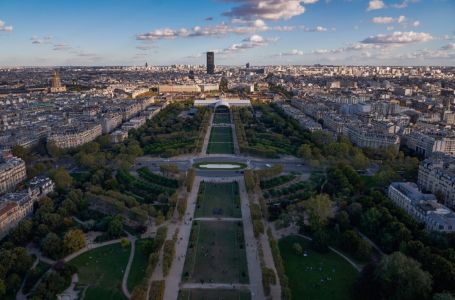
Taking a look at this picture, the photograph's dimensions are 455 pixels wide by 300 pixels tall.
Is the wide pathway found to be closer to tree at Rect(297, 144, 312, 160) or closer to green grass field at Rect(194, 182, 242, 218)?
green grass field at Rect(194, 182, 242, 218)

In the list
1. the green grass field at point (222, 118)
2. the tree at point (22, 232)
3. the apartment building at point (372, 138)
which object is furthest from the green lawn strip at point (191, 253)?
the green grass field at point (222, 118)

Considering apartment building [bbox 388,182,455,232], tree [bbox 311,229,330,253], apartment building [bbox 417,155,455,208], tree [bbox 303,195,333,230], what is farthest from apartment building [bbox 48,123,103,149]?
apartment building [bbox 417,155,455,208]

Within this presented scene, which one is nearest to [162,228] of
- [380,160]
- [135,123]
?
[380,160]

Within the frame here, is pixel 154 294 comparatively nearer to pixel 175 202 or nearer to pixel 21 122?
pixel 175 202

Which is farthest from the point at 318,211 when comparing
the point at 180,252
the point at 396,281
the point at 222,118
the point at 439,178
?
the point at 222,118

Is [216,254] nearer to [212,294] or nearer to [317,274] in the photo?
[212,294]

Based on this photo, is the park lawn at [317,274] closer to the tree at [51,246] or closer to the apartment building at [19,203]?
the tree at [51,246]
